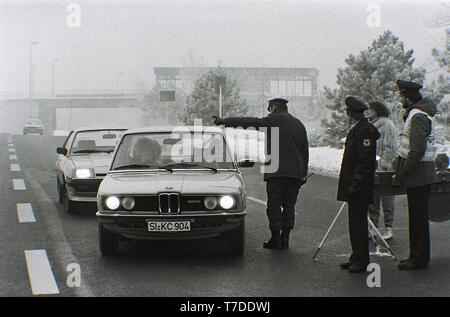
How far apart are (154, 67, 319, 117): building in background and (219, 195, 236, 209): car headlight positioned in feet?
215

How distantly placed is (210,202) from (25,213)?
16.1 ft

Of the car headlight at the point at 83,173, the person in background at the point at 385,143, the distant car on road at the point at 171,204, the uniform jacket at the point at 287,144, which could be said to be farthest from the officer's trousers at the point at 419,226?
the car headlight at the point at 83,173

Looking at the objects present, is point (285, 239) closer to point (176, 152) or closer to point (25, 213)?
point (176, 152)

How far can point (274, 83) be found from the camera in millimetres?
95938

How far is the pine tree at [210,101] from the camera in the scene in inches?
1651

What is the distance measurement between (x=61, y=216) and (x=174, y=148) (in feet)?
10.3

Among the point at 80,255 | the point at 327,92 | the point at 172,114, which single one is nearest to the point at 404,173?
the point at 80,255

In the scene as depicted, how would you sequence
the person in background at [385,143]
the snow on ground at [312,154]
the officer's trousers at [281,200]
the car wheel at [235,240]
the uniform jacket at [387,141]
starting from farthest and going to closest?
the snow on ground at [312,154] → the uniform jacket at [387,141] → the person in background at [385,143] → the officer's trousers at [281,200] → the car wheel at [235,240]

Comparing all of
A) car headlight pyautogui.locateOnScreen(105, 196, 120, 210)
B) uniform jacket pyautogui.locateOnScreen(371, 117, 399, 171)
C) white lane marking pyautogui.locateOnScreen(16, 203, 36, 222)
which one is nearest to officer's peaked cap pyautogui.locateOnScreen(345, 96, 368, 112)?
uniform jacket pyautogui.locateOnScreen(371, 117, 399, 171)

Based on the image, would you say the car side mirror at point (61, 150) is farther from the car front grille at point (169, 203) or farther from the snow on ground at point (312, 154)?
the snow on ground at point (312, 154)

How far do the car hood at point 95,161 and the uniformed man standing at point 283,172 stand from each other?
11.7 ft

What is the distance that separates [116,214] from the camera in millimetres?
6355

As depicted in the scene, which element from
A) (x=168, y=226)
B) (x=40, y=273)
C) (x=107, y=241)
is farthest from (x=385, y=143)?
(x=40, y=273)
